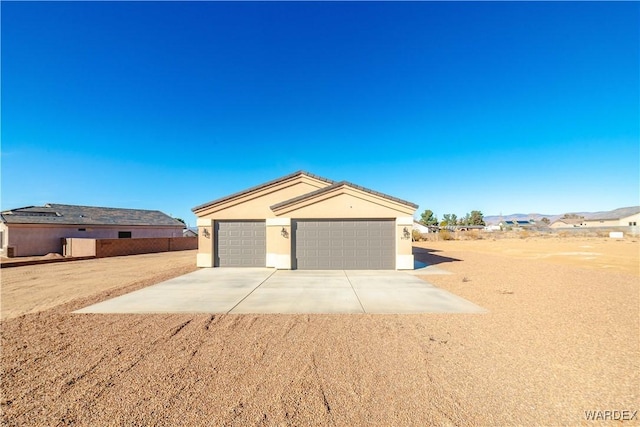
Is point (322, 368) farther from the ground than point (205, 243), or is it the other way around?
point (205, 243)

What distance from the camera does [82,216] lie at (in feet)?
82.0

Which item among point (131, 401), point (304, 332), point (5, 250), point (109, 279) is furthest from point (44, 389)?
point (5, 250)

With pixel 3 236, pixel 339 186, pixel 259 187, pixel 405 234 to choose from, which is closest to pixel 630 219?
pixel 405 234

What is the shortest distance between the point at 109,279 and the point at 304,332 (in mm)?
10436

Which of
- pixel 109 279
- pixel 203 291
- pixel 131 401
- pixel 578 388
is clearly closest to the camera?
pixel 131 401

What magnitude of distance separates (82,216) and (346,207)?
2665cm

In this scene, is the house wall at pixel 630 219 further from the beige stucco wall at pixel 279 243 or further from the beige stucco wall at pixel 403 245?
the beige stucco wall at pixel 279 243

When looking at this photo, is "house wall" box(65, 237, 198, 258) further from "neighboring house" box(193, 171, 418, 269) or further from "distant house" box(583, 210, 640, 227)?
"distant house" box(583, 210, 640, 227)

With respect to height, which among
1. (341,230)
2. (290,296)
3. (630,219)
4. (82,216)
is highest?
(82,216)

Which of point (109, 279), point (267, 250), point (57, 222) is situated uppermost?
point (57, 222)

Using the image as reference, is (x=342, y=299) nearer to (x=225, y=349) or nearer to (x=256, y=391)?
(x=225, y=349)

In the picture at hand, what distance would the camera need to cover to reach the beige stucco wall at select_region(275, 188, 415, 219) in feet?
42.7

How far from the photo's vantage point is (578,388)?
11.1 feet

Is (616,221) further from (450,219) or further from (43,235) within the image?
(43,235)
